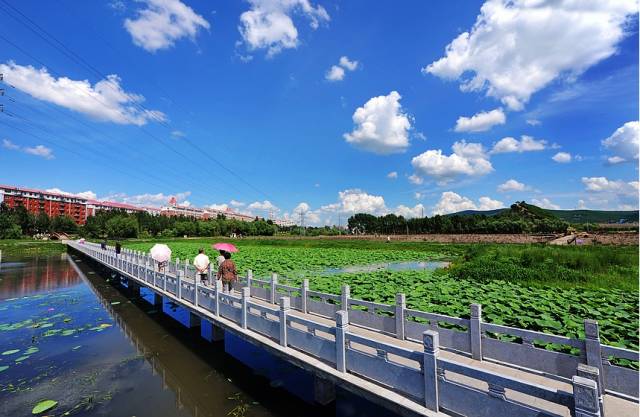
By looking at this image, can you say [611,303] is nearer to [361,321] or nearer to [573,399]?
[361,321]

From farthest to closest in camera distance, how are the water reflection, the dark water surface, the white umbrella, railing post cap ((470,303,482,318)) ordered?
the water reflection
the white umbrella
the dark water surface
railing post cap ((470,303,482,318))

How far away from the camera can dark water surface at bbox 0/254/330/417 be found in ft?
22.2

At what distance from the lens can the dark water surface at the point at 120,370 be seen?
6.76 metres

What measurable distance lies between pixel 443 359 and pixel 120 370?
822cm

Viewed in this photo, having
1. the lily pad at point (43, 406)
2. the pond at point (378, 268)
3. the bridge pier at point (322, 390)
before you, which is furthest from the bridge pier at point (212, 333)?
the pond at point (378, 268)

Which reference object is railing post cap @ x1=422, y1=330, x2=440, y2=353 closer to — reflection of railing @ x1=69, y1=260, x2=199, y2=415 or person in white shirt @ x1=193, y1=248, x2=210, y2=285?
reflection of railing @ x1=69, y1=260, x2=199, y2=415

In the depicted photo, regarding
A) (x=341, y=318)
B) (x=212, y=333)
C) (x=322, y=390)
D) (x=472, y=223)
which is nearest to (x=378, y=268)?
(x=212, y=333)

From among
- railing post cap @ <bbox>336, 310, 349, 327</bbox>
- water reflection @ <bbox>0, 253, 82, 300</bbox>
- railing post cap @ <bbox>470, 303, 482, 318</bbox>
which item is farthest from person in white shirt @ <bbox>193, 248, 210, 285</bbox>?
water reflection @ <bbox>0, 253, 82, 300</bbox>

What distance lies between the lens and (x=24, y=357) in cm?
931

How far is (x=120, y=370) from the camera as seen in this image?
8516mm

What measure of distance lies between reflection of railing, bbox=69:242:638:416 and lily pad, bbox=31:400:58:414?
359 cm

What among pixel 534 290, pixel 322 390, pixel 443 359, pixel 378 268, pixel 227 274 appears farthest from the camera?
pixel 378 268

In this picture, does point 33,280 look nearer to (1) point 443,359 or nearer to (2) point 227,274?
(2) point 227,274

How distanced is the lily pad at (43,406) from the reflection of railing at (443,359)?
359 centimetres
